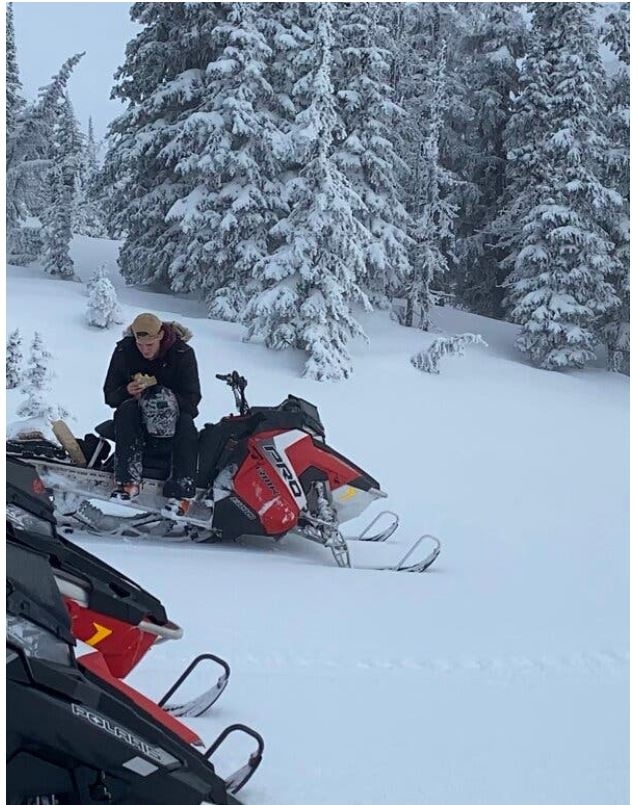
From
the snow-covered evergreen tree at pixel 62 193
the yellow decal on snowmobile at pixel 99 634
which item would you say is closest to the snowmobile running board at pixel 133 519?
the snow-covered evergreen tree at pixel 62 193

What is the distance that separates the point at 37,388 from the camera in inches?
208

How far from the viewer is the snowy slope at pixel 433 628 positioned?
1676 millimetres

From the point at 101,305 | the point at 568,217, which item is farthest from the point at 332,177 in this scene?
the point at 568,217

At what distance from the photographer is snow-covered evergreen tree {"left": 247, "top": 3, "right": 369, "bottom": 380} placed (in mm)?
8289

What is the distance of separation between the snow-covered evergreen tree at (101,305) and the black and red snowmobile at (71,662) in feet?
17.8

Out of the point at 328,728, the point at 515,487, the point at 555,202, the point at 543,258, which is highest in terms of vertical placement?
the point at 555,202

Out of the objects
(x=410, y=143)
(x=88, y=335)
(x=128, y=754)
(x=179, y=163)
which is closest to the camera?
(x=128, y=754)

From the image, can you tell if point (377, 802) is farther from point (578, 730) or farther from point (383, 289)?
point (383, 289)

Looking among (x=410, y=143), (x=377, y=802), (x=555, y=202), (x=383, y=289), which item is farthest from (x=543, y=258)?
(x=377, y=802)

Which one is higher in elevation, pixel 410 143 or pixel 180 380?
pixel 410 143

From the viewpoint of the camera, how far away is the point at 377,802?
1.54 metres

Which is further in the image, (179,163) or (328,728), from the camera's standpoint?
(179,163)

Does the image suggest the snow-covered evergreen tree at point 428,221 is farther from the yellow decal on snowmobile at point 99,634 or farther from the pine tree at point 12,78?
the yellow decal on snowmobile at point 99,634

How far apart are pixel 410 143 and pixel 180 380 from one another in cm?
1000
